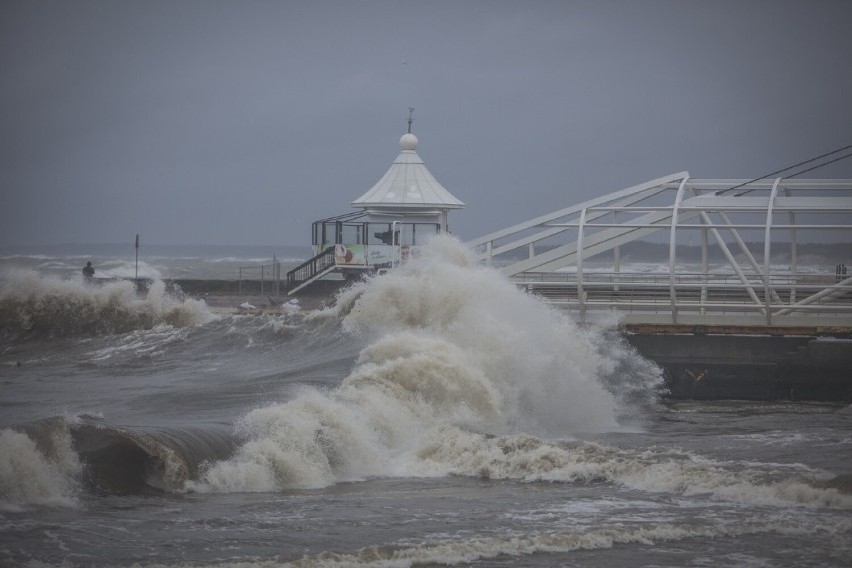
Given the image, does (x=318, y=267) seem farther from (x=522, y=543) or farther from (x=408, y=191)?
(x=522, y=543)

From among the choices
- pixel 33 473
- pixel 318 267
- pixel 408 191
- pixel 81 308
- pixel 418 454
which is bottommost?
pixel 418 454

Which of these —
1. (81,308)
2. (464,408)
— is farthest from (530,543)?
(81,308)

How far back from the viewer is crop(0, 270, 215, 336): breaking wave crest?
30.4 metres

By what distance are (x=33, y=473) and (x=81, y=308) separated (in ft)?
65.2

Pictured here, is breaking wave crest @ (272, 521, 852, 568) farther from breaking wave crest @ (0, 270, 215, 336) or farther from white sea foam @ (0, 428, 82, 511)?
breaking wave crest @ (0, 270, 215, 336)

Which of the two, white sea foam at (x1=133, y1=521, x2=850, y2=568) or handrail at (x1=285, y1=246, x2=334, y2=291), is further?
handrail at (x1=285, y1=246, x2=334, y2=291)

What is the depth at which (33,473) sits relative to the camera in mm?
12086

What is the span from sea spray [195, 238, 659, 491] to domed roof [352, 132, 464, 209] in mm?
5043

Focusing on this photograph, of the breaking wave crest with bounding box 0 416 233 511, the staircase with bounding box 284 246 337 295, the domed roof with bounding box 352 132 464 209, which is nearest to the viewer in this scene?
the breaking wave crest with bounding box 0 416 233 511

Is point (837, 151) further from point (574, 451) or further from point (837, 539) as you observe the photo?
point (837, 539)

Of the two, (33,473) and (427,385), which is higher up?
(427,385)

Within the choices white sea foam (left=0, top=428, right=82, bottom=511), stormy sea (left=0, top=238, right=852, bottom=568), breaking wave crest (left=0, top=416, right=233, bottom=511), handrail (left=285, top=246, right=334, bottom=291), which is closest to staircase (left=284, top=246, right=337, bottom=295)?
handrail (left=285, top=246, right=334, bottom=291)

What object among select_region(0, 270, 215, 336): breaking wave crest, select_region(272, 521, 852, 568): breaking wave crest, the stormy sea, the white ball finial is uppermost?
the white ball finial

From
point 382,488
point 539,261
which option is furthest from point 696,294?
point 382,488
